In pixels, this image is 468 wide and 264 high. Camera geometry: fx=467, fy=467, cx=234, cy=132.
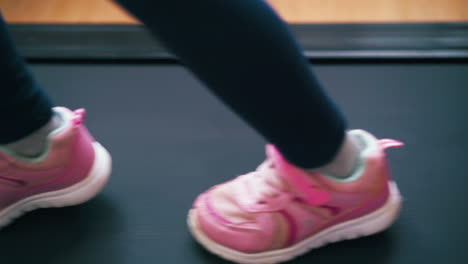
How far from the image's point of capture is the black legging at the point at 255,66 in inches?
20.7

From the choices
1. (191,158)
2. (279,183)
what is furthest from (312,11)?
(279,183)

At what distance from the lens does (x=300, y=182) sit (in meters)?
0.75

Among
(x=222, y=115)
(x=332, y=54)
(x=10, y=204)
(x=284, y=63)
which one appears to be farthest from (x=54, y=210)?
(x=332, y=54)

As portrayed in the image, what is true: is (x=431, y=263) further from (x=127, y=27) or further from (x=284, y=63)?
(x=127, y=27)

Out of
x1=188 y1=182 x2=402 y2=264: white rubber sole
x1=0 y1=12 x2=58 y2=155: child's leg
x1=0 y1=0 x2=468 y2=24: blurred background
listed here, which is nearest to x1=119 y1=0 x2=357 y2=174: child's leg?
x1=188 y1=182 x2=402 y2=264: white rubber sole

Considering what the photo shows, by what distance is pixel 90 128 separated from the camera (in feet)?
3.73

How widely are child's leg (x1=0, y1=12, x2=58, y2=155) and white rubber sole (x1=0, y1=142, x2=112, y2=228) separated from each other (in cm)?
11

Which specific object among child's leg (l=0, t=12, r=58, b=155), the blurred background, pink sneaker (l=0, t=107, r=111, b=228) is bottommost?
pink sneaker (l=0, t=107, r=111, b=228)

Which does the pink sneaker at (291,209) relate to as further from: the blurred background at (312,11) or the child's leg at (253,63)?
the blurred background at (312,11)

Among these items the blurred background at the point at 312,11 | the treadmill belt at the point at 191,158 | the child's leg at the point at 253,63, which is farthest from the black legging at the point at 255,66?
the blurred background at the point at 312,11

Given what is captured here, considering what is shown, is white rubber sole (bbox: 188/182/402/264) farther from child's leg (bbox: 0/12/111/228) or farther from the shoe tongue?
child's leg (bbox: 0/12/111/228)

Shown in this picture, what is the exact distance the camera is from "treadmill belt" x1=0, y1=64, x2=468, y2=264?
0.86 metres

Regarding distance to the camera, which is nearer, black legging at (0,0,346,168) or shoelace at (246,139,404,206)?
black legging at (0,0,346,168)

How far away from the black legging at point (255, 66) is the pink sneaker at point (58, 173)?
14.9 inches
